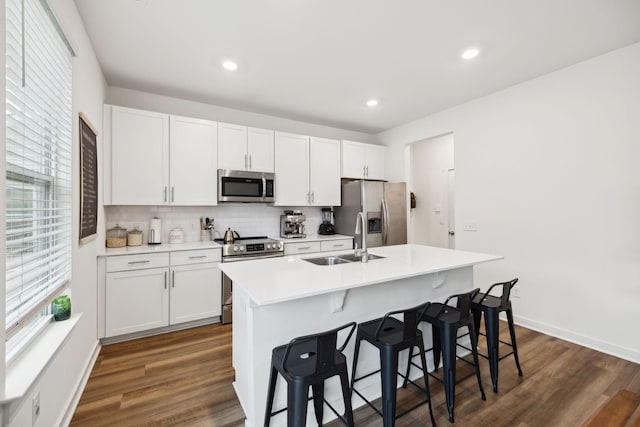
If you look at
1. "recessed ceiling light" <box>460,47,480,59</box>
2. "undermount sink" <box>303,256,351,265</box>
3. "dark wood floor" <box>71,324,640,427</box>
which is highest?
"recessed ceiling light" <box>460,47,480,59</box>

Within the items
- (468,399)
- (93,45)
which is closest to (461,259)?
(468,399)

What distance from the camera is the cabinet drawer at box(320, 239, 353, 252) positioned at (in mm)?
4051

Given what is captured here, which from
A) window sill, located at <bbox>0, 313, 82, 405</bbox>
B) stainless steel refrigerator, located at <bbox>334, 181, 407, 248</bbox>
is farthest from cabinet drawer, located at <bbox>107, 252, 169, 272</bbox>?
stainless steel refrigerator, located at <bbox>334, 181, 407, 248</bbox>

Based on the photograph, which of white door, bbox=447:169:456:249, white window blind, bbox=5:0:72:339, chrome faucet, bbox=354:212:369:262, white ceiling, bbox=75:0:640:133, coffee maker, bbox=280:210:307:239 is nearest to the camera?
white window blind, bbox=5:0:72:339

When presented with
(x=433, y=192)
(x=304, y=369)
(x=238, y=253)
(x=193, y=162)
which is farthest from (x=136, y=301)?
(x=433, y=192)

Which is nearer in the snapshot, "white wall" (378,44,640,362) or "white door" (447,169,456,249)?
"white wall" (378,44,640,362)

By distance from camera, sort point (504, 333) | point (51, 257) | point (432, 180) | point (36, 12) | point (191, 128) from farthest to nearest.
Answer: point (432, 180) < point (191, 128) < point (504, 333) < point (51, 257) < point (36, 12)

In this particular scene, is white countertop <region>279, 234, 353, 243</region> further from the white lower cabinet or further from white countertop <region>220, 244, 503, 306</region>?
white countertop <region>220, 244, 503, 306</region>

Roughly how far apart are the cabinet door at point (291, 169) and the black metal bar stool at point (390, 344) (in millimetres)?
2500

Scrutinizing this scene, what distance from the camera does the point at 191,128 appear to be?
11.1ft

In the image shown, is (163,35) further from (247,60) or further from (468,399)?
(468,399)

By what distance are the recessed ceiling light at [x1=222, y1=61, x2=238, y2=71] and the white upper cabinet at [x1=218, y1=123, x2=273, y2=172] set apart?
0.86 meters

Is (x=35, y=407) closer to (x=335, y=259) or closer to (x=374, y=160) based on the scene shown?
(x=335, y=259)

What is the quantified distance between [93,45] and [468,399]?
154 inches
